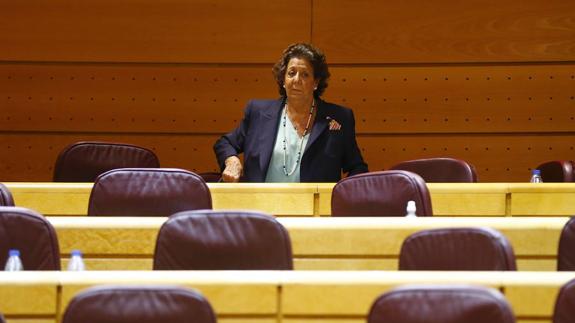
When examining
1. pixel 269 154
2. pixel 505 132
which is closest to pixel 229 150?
pixel 269 154

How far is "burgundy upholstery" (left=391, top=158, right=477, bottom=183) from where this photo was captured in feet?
14.5

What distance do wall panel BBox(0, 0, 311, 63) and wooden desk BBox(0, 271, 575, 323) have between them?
4038 mm

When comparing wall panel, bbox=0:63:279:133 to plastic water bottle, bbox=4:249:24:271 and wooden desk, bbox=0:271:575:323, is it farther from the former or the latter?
wooden desk, bbox=0:271:575:323

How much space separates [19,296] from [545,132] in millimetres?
4539

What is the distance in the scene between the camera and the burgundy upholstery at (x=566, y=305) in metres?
2.15

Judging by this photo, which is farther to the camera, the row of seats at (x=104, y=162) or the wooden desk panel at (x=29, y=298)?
the row of seats at (x=104, y=162)

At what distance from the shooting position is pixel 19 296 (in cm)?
239

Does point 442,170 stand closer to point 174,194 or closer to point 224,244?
point 174,194

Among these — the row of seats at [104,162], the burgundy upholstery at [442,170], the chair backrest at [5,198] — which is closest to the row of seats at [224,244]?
the chair backrest at [5,198]

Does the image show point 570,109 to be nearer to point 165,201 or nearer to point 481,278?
point 165,201

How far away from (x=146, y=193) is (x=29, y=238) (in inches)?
30.9

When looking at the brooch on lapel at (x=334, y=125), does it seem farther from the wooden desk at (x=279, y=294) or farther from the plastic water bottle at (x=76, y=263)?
the wooden desk at (x=279, y=294)

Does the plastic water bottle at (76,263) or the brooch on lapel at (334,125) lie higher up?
the brooch on lapel at (334,125)

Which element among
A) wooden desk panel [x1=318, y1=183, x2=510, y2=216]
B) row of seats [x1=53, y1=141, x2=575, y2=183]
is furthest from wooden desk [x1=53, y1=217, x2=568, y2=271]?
row of seats [x1=53, y1=141, x2=575, y2=183]
